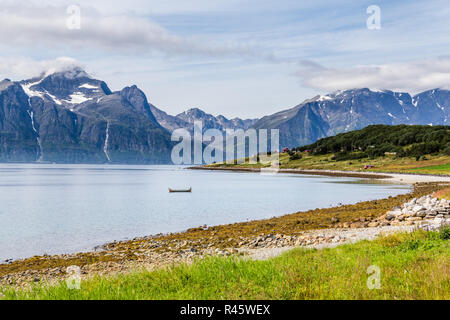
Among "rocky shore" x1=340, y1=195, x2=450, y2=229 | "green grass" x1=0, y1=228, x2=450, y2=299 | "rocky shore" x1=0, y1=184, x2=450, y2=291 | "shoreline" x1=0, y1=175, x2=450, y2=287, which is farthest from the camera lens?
"rocky shore" x1=340, y1=195, x2=450, y2=229

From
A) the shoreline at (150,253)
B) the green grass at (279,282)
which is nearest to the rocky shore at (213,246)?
the shoreline at (150,253)

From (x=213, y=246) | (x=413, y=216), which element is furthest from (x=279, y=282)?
(x=413, y=216)

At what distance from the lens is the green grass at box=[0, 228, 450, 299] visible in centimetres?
926

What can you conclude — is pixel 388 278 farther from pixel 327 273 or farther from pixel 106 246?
pixel 106 246

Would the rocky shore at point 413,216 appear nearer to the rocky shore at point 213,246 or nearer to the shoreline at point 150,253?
the rocky shore at point 213,246

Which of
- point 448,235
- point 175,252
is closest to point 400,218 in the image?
point 448,235

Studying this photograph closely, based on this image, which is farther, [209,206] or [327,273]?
[209,206]

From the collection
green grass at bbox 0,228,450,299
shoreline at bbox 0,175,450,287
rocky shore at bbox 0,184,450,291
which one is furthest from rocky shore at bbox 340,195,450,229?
green grass at bbox 0,228,450,299

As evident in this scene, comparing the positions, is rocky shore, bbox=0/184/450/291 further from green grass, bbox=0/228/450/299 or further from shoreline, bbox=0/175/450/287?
green grass, bbox=0/228/450/299

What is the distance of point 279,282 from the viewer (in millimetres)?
10359

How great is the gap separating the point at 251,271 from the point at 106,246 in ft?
76.2

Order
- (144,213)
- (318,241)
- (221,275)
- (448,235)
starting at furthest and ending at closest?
(144,213)
(318,241)
(448,235)
(221,275)
